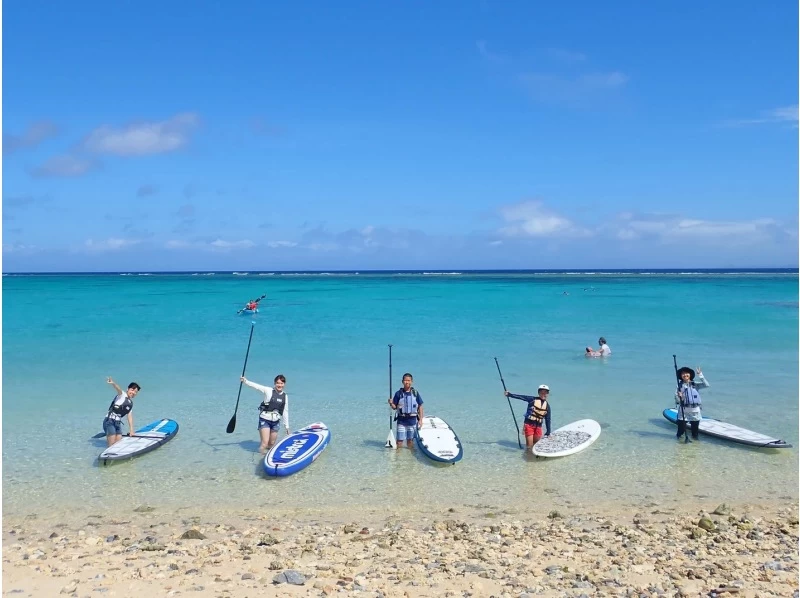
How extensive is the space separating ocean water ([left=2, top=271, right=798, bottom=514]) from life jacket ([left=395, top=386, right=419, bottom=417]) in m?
0.84

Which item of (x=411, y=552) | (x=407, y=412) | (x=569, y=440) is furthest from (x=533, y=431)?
(x=411, y=552)

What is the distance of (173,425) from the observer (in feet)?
49.4

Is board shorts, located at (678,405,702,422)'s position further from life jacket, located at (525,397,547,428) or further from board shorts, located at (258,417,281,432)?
board shorts, located at (258,417,281,432)

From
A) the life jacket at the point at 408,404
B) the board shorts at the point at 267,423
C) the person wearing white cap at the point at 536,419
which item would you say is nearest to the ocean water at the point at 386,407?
the person wearing white cap at the point at 536,419

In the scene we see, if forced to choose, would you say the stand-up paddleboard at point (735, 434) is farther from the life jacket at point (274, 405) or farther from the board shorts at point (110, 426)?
the board shorts at point (110, 426)

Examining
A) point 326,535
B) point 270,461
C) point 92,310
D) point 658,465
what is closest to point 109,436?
point 270,461

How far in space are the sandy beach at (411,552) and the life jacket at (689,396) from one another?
3.49 meters

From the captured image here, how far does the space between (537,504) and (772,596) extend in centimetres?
426

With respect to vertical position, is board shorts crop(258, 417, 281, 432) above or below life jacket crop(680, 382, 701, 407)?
below

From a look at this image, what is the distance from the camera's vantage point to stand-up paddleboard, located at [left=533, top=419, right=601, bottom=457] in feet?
43.3

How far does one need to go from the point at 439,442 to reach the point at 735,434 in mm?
6388

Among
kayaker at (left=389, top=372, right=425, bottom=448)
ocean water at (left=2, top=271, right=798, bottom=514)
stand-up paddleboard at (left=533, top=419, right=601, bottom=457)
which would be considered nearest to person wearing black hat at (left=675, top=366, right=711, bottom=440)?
ocean water at (left=2, top=271, right=798, bottom=514)

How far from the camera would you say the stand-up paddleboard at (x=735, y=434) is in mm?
13320

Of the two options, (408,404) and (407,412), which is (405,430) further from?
(408,404)
